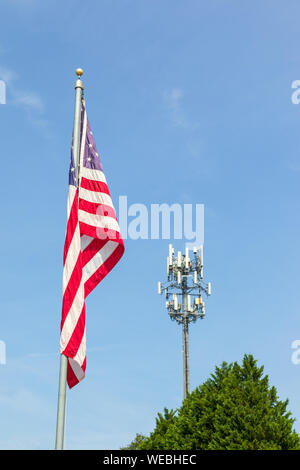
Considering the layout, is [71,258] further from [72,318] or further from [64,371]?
[64,371]

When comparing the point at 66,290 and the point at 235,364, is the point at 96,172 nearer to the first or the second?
the point at 66,290

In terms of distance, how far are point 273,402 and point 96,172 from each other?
15148mm

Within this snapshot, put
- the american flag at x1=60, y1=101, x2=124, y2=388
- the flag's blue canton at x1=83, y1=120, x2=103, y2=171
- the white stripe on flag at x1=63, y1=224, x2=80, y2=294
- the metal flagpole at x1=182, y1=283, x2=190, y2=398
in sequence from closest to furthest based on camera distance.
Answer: the white stripe on flag at x1=63, y1=224, x2=80, y2=294 < the american flag at x1=60, y1=101, x2=124, y2=388 < the flag's blue canton at x1=83, y1=120, x2=103, y2=171 < the metal flagpole at x1=182, y1=283, x2=190, y2=398

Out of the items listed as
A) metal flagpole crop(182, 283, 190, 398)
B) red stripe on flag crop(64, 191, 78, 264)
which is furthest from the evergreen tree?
red stripe on flag crop(64, 191, 78, 264)

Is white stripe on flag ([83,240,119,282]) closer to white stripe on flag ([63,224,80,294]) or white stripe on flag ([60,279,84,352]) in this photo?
white stripe on flag ([63,224,80,294])

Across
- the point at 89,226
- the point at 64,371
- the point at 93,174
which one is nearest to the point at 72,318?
the point at 64,371

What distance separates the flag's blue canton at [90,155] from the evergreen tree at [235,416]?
556 inches

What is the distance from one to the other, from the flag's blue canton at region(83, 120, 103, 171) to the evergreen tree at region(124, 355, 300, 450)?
14130 millimetres

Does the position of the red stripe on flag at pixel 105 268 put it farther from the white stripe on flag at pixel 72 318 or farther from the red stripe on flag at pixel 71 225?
the red stripe on flag at pixel 71 225

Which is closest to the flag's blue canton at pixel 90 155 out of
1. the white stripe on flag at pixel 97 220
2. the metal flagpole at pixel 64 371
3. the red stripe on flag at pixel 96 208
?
the metal flagpole at pixel 64 371

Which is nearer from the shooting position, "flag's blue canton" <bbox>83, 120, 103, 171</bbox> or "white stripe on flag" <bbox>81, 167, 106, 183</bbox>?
"white stripe on flag" <bbox>81, 167, 106, 183</bbox>

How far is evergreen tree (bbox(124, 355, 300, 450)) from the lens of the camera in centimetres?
2239

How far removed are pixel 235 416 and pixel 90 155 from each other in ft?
47.5

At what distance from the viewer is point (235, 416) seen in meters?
23.0
